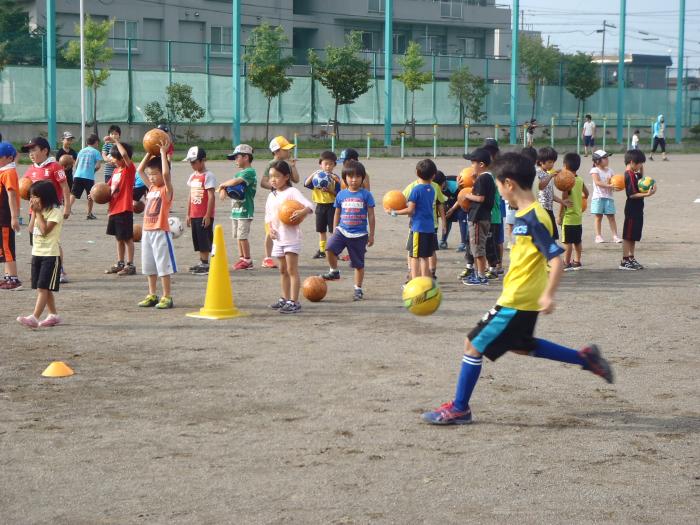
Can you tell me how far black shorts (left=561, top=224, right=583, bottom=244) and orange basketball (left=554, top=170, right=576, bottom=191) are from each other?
0.53 meters

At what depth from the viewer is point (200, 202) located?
1388 cm

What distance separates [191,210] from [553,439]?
8116mm

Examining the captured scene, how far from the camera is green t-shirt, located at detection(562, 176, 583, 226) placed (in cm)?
1438

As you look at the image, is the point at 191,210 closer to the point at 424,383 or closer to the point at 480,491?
the point at 424,383

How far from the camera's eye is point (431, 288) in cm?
821

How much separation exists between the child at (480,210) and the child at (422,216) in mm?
774

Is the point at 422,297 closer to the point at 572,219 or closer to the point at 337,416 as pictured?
the point at 337,416

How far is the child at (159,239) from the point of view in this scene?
11.6m

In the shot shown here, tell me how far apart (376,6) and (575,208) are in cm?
6528

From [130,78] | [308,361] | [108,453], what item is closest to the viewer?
[108,453]

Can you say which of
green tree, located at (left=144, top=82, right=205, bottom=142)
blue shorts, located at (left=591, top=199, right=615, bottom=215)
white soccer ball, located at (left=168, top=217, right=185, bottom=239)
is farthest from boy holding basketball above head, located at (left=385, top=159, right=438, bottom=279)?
green tree, located at (left=144, top=82, right=205, bottom=142)

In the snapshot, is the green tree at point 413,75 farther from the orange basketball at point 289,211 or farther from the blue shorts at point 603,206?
the orange basketball at point 289,211

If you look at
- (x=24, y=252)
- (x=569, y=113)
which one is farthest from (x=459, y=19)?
(x=24, y=252)

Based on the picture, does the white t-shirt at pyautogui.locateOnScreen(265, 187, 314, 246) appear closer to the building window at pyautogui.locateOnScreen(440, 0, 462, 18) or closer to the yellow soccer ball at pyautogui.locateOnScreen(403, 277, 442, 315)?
the yellow soccer ball at pyautogui.locateOnScreen(403, 277, 442, 315)
